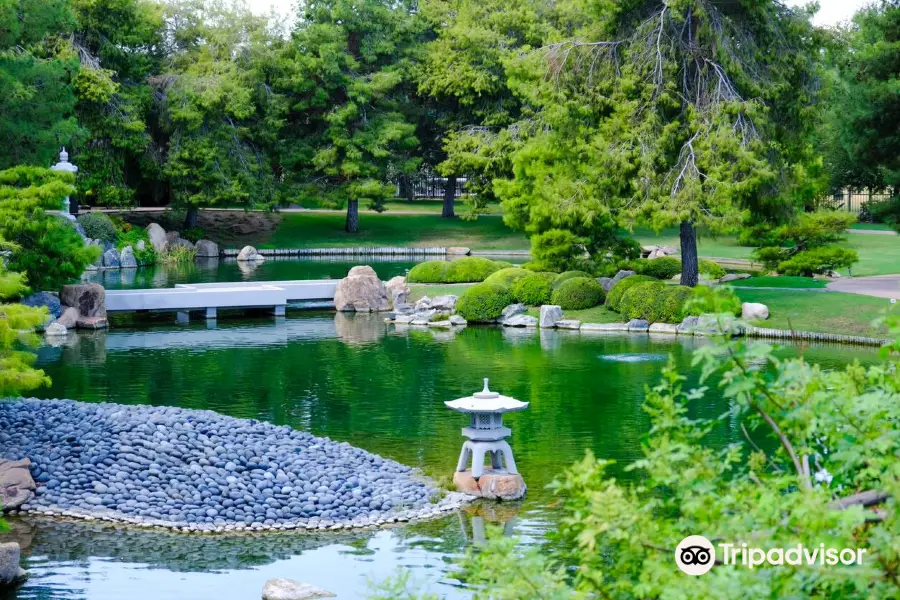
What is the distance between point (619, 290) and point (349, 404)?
34.8ft

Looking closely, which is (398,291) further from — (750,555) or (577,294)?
(750,555)

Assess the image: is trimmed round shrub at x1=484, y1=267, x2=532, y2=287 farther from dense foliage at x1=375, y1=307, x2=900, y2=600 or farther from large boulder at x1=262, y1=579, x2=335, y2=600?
dense foliage at x1=375, y1=307, x2=900, y2=600

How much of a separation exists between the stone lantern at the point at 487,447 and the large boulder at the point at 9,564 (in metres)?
4.69

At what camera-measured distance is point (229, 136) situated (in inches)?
1832

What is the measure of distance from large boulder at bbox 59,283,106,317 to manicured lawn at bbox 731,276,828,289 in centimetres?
1542

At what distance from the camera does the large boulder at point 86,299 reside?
85.1ft

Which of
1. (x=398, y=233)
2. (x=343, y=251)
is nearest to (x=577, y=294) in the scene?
(x=343, y=251)

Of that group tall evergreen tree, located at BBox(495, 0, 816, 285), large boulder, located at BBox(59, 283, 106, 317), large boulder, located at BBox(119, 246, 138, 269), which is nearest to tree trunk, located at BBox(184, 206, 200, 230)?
large boulder, located at BBox(119, 246, 138, 269)

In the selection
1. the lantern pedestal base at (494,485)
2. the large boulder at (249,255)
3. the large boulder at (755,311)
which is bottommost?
the lantern pedestal base at (494,485)

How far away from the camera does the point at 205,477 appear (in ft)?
40.0

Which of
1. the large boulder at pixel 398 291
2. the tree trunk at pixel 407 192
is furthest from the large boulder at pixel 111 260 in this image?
the tree trunk at pixel 407 192

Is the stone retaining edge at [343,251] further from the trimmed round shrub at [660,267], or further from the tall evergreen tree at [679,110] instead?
the tall evergreen tree at [679,110]

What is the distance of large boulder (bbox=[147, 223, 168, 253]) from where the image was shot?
43553 millimetres

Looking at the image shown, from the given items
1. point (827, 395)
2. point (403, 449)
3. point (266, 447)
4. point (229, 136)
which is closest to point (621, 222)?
point (403, 449)
